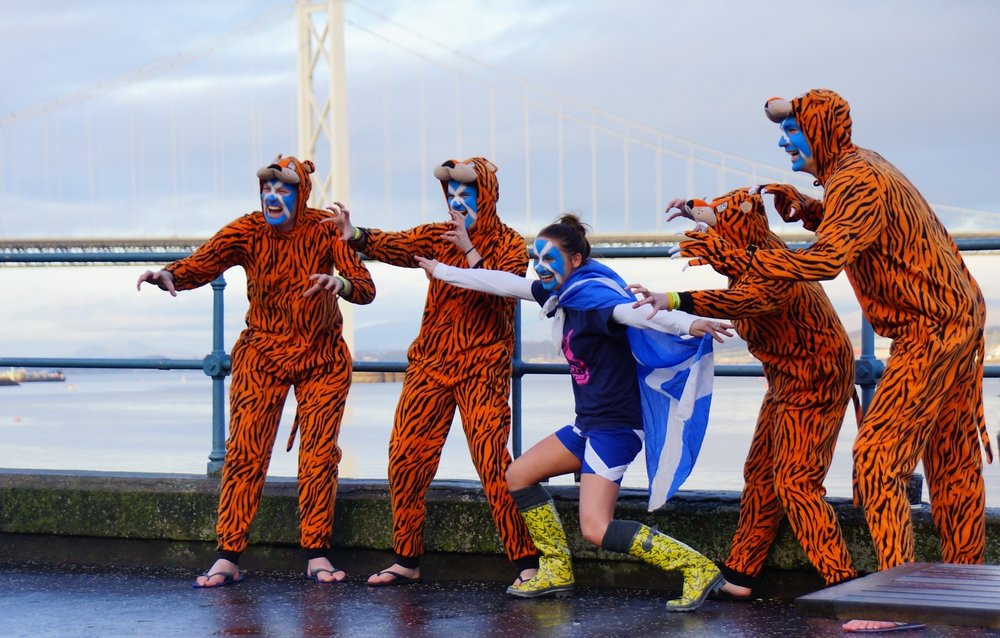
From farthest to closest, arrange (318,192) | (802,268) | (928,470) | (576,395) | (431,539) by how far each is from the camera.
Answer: (318,192)
(431,539)
(576,395)
(928,470)
(802,268)

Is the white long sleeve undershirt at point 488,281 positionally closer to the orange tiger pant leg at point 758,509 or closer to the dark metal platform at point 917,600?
the orange tiger pant leg at point 758,509

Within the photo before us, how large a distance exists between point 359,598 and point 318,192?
26.3 meters

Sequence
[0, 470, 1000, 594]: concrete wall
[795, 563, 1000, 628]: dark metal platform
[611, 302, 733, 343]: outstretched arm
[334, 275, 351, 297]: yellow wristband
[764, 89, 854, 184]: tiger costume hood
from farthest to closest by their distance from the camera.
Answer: [334, 275, 351, 297]: yellow wristband → [0, 470, 1000, 594]: concrete wall → [611, 302, 733, 343]: outstretched arm → [764, 89, 854, 184]: tiger costume hood → [795, 563, 1000, 628]: dark metal platform

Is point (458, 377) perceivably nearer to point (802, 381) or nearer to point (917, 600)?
point (802, 381)

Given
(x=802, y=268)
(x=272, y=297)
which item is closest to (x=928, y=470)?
(x=802, y=268)

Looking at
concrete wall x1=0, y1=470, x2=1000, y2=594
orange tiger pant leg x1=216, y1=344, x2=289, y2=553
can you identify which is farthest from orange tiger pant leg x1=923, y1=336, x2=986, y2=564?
orange tiger pant leg x1=216, y1=344, x2=289, y2=553

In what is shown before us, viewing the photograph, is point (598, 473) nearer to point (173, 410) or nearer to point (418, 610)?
point (418, 610)

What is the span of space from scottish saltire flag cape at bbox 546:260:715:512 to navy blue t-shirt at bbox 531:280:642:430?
26 millimetres

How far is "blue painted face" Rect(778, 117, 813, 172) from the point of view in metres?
3.63

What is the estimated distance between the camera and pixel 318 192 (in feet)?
98.2

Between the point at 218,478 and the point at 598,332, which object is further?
the point at 218,478

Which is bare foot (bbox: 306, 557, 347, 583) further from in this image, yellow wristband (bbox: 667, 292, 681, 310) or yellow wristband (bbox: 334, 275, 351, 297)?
yellow wristband (bbox: 667, 292, 681, 310)

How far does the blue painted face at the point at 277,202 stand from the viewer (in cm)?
441

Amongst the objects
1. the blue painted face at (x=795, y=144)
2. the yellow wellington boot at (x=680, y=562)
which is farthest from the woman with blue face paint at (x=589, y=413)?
the blue painted face at (x=795, y=144)
